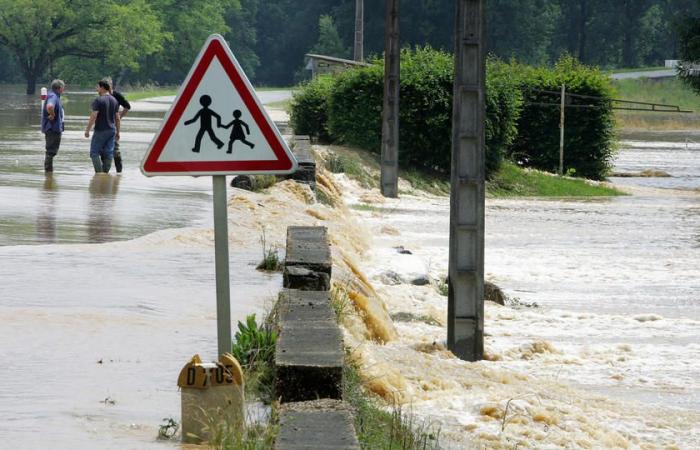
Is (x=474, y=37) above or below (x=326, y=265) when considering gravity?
above

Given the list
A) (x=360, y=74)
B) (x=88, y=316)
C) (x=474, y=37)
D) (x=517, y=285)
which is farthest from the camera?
(x=360, y=74)

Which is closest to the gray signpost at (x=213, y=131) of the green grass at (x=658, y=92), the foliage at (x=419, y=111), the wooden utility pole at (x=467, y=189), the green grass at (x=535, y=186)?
the wooden utility pole at (x=467, y=189)

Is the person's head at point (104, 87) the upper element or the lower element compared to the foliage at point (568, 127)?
upper

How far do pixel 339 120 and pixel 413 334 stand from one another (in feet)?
75.2

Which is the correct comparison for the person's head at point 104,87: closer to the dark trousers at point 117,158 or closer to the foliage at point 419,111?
the dark trousers at point 117,158

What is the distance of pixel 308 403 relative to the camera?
6527 mm

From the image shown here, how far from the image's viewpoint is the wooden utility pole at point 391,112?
2958 centimetres

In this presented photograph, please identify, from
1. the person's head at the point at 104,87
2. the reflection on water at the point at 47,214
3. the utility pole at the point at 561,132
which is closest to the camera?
the reflection on water at the point at 47,214

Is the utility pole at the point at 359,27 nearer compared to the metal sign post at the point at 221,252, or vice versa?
the metal sign post at the point at 221,252

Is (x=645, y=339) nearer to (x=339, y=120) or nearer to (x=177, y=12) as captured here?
(x=339, y=120)

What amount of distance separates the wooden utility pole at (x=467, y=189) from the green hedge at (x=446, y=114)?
2168 cm

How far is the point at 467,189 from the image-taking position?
12.9m

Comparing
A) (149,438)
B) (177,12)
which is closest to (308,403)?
(149,438)

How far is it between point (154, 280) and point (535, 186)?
24.9 m
